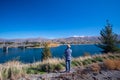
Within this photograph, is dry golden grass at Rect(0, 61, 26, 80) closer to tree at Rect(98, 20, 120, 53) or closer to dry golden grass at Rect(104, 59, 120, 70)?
dry golden grass at Rect(104, 59, 120, 70)

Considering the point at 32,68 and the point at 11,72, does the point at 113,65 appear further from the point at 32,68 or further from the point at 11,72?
the point at 11,72

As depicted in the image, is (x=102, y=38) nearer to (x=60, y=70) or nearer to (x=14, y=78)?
(x=60, y=70)

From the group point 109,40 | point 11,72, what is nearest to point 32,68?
point 11,72

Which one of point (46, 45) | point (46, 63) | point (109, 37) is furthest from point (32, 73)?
point (46, 45)

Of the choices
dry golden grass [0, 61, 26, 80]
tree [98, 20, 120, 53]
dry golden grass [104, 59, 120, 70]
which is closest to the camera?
dry golden grass [0, 61, 26, 80]

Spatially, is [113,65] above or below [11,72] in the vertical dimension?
above

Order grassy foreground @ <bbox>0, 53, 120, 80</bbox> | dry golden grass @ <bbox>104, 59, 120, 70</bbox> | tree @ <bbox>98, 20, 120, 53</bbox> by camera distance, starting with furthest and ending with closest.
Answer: tree @ <bbox>98, 20, 120, 53</bbox> < dry golden grass @ <bbox>104, 59, 120, 70</bbox> < grassy foreground @ <bbox>0, 53, 120, 80</bbox>

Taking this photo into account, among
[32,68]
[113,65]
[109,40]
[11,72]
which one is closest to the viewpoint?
[11,72]

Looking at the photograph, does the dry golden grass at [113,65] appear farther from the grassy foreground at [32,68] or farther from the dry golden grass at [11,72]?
the dry golden grass at [11,72]

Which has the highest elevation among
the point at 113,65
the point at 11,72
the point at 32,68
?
the point at 113,65

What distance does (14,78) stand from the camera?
12.7 metres

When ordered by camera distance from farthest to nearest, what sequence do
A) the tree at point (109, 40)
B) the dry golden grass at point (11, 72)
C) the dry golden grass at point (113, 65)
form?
the tree at point (109, 40)
the dry golden grass at point (113, 65)
the dry golden grass at point (11, 72)

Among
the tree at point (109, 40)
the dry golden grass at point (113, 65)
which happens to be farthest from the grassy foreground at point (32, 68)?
the tree at point (109, 40)

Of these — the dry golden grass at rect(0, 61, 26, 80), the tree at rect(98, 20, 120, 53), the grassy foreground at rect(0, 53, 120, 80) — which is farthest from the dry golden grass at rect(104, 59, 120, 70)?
the tree at rect(98, 20, 120, 53)
